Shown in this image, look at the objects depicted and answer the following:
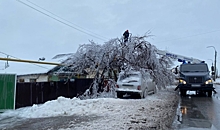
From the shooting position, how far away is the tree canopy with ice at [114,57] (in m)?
14.9

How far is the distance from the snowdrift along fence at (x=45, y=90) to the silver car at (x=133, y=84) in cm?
251

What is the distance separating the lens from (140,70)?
14570 mm

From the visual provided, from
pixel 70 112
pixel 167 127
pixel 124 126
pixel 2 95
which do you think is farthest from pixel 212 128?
pixel 2 95

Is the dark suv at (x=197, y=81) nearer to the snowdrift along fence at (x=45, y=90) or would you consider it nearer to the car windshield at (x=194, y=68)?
the car windshield at (x=194, y=68)

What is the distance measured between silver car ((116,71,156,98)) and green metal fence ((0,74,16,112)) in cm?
669

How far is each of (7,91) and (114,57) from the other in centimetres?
790

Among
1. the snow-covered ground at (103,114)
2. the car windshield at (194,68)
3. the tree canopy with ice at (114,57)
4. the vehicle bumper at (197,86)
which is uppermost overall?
the tree canopy with ice at (114,57)

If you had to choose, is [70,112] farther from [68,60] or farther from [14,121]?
[68,60]

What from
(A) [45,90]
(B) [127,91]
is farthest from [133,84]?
(A) [45,90]

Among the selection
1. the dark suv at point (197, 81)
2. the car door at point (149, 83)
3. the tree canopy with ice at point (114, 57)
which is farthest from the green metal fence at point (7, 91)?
the dark suv at point (197, 81)

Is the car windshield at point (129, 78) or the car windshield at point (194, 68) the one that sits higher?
the car windshield at point (194, 68)

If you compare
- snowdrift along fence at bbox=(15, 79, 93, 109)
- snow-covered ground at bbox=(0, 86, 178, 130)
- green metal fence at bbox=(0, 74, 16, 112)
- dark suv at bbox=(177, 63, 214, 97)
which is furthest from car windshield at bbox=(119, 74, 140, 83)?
green metal fence at bbox=(0, 74, 16, 112)

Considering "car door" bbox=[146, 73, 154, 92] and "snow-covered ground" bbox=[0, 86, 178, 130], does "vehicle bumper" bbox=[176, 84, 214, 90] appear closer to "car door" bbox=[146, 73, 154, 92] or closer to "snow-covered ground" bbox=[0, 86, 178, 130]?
"car door" bbox=[146, 73, 154, 92]

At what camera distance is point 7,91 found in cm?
890
